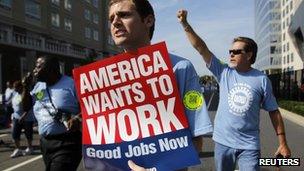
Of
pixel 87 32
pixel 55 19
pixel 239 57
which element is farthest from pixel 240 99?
pixel 87 32

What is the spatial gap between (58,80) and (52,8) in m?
54.6

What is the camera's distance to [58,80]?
5.34m

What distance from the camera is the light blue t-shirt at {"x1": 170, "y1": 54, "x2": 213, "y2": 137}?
2.55 m

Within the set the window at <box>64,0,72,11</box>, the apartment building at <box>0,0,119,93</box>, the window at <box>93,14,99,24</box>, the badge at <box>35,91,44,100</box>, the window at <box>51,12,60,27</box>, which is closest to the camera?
the badge at <box>35,91,44,100</box>

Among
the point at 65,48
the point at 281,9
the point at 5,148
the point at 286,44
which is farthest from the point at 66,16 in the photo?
the point at 281,9

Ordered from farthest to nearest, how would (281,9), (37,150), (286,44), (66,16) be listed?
(281,9) → (286,44) → (66,16) → (37,150)

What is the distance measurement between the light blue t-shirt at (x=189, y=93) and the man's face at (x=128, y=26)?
0.73ft

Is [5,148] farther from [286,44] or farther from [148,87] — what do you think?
[286,44]

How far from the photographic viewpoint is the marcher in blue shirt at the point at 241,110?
481 cm

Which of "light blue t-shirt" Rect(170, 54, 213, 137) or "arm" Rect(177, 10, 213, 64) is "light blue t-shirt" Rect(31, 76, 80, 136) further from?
"light blue t-shirt" Rect(170, 54, 213, 137)

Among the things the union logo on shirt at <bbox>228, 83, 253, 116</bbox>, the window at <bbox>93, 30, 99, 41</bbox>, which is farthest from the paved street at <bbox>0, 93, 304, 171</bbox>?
the window at <bbox>93, 30, 99, 41</bbox>

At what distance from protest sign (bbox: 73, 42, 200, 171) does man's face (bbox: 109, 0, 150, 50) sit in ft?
0.20

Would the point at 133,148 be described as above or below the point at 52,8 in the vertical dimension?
below

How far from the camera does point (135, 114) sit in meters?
2.60
